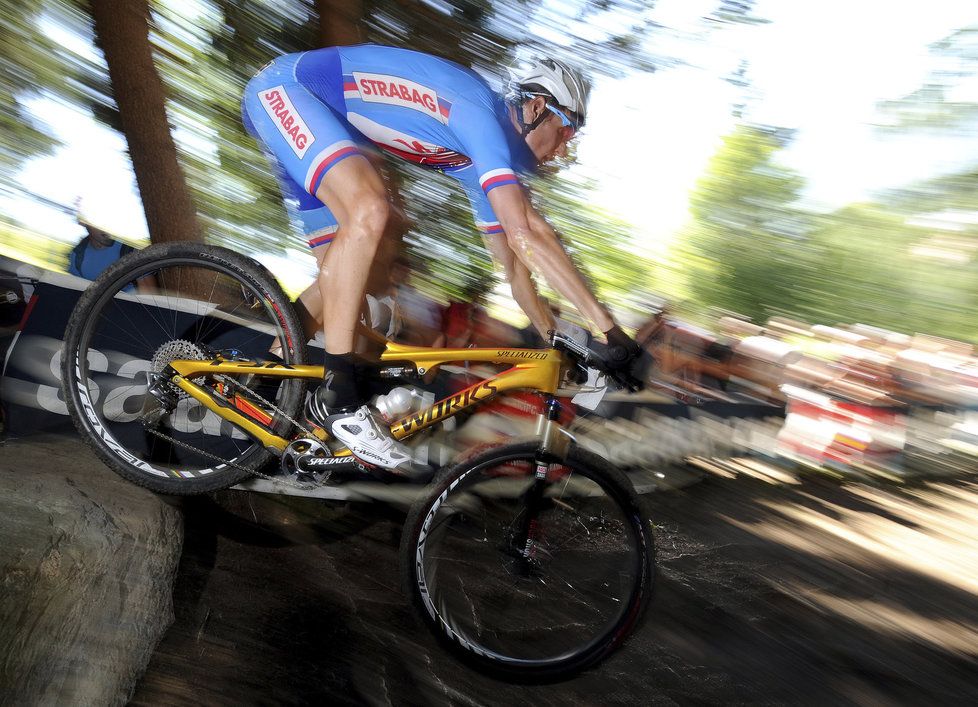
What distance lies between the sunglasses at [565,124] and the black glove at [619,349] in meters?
0.91

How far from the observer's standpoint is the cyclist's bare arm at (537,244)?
2105 mm

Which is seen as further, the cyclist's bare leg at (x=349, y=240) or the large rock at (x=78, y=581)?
the cyclist's bare leg at (x=349, y=240)

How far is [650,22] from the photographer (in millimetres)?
5457

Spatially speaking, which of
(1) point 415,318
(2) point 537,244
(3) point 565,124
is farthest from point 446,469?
(1) point 415,318

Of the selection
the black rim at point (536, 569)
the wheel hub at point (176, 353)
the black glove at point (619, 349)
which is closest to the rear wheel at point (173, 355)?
the wheel hub at point (176, 353)

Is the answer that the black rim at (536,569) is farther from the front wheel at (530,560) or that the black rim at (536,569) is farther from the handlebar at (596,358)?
the handlebar at (596,358)

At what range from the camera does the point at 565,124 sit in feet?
8.11

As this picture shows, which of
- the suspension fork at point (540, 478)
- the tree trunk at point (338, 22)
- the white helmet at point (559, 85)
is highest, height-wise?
the tree trunk at point (338, 22)

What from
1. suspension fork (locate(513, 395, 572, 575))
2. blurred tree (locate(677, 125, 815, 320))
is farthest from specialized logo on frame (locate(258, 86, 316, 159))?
blurred tree (locate(677, 125, 815, 320))

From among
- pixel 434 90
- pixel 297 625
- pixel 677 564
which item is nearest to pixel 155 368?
pixel 297 625

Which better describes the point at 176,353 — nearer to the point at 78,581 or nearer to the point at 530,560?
the point at 78,581

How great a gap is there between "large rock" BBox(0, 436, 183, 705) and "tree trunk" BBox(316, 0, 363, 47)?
3503 millimetres

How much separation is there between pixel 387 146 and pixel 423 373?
40.6 inches

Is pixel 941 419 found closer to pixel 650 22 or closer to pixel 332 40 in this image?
pixel 650 22
